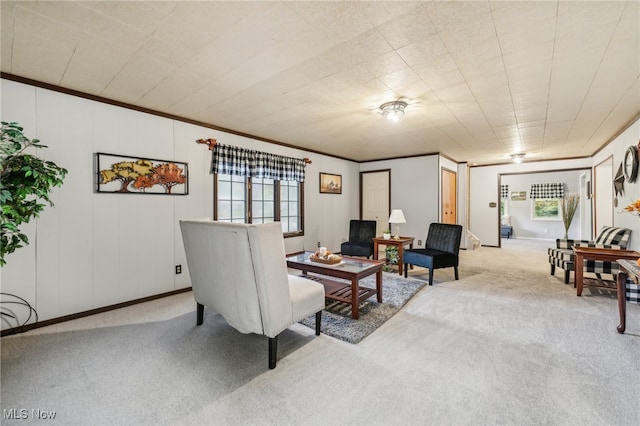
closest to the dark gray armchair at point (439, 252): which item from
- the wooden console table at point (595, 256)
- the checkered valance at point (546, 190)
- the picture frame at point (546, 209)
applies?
the wooden console table at point (595, 256)

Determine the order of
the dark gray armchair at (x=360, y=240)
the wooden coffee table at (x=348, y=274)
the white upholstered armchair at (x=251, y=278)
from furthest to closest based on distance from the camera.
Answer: the dark gray armchair at (x=360, y=240), the wooden coffee table at (x=348, y=274), the white upholstered armchair at (x=251, y=278)

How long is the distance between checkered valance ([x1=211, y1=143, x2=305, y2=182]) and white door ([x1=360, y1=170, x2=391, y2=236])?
213 cm

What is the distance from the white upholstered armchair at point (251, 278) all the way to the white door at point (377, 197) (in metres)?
4.57

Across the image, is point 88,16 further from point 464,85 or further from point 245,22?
point 464,85

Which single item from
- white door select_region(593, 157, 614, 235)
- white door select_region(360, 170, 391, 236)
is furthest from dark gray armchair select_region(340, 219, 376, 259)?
white door select_region(593, 157, 614, 235)

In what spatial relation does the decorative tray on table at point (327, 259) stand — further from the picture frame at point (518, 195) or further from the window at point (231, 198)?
the picture frame at point (518, 195)

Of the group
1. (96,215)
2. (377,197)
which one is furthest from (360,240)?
(96,215)

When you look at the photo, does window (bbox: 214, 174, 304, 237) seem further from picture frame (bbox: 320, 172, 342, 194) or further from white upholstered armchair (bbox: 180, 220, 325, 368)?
white upholstered armchair (bbox: 180, 220, 325, 368)

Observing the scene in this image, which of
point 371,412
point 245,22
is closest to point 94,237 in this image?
point 245,22

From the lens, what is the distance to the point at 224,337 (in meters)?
2.44

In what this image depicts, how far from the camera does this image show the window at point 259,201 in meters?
4.21

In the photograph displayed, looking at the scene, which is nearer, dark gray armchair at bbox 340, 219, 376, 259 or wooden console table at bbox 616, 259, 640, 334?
wooden console table at bbox 616, 259, 640, 334

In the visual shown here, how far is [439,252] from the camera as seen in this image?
14.1 ft

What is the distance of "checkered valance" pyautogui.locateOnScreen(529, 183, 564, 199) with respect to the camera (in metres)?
8.91
